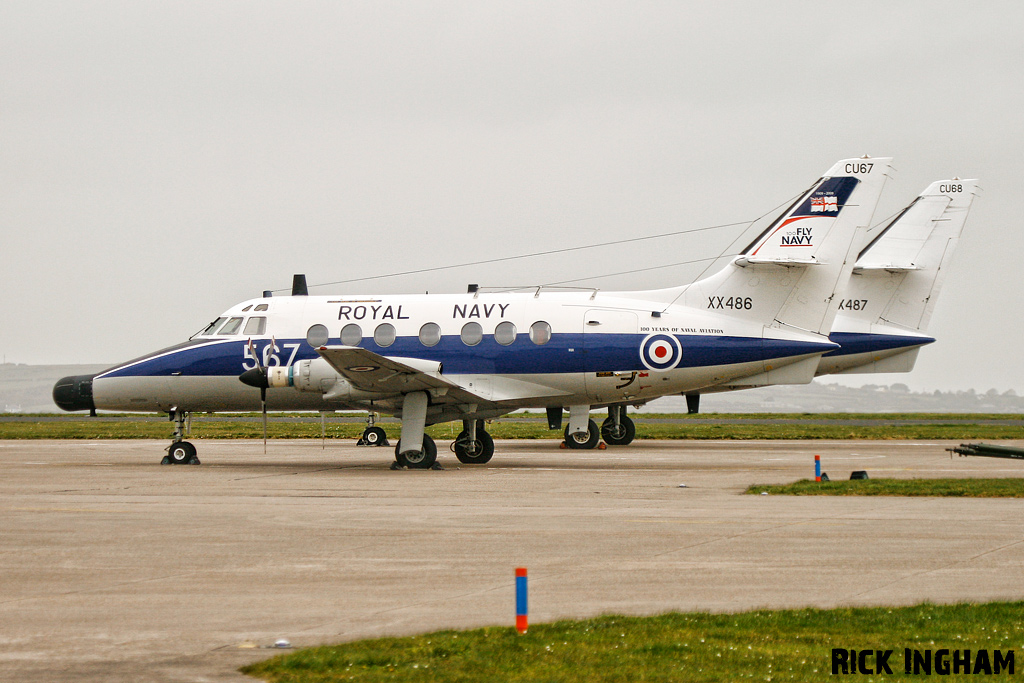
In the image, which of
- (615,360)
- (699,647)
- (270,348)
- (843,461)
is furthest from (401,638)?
(843,461)

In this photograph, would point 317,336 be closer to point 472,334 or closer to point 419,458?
point 472,334

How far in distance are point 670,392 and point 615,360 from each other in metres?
1.74

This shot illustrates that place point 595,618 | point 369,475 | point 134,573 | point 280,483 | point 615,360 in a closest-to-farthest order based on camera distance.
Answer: point 595,618, point 134,573, point 280,483, point 369,475, point 615,360

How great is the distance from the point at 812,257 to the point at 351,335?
11852mm

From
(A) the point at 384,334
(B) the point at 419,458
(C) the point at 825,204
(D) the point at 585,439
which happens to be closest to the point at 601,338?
(B) the point at 419,458

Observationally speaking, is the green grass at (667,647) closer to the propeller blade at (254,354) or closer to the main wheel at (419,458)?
the main wheel at (419,458)

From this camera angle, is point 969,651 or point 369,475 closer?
point 969,651

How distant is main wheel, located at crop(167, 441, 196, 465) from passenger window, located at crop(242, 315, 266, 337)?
11.1ft

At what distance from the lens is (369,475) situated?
23.1m

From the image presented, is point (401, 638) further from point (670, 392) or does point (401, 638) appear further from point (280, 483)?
point (670, 392)

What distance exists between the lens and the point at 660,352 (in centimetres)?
2467

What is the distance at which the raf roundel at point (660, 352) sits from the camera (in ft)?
80.9

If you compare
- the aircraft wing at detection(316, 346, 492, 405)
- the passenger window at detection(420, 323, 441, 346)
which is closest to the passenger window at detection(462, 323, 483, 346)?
the passenger window at detection(420, 323, 441, 346)

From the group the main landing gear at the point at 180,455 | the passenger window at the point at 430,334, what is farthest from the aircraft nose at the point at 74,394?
the passenger window at the point at 430,334
